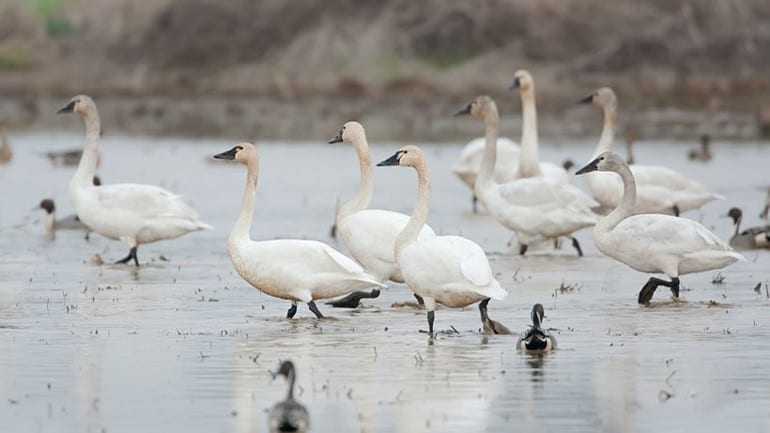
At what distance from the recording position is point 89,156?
17.1 m

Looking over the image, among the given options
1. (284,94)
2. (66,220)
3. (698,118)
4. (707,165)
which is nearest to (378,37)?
(284,94)

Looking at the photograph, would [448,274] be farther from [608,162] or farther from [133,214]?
[133,214]

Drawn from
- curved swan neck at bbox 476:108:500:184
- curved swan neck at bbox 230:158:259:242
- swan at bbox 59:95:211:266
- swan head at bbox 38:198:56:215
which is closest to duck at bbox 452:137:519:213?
curved swan neck at bbox 476:108:500:184

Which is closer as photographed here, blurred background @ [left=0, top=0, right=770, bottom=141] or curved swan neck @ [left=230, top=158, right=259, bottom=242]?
curved swan neck @ [left=230, top=158, right=259, bottom=242]

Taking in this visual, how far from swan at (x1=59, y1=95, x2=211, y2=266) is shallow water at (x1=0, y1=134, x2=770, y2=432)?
32 centimetres

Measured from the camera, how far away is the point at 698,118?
38125 millimetres

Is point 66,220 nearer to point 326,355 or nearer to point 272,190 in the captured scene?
point 272,190

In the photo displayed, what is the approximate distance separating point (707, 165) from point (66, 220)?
12832 millimetres

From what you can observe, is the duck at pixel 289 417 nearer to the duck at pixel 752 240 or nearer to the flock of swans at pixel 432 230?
the flock of swans at pixel 432 230

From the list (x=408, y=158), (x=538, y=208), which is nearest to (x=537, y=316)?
(x=408, y=158)

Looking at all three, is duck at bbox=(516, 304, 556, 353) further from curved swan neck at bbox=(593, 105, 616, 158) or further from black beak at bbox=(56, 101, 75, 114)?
black beak at bbox=(56, 101, 75, 114)

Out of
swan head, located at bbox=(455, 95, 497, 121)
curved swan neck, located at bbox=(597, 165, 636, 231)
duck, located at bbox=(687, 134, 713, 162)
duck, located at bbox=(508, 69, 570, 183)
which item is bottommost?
curved swan neck, located at bbox=(597, 165, 636, 231)

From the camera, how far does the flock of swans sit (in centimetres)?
1189

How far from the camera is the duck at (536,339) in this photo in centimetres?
→ 1067
